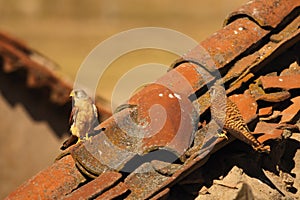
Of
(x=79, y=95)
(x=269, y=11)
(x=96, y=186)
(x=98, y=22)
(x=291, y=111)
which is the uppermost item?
(x=98, y=22)

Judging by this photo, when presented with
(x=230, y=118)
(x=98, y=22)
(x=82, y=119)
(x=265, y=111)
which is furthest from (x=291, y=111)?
(x=98, y=22)

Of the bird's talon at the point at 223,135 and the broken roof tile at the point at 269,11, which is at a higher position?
the broken roof tile at the point at 269,11

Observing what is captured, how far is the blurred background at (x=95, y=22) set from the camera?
14.6m

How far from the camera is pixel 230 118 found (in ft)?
11.6

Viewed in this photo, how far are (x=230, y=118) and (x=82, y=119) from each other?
675mm

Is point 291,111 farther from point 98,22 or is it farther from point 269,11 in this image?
point 98,22

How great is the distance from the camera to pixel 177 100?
358 centimetres

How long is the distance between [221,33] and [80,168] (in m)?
0.98

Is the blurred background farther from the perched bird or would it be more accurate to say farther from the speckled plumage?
the speckled plumage

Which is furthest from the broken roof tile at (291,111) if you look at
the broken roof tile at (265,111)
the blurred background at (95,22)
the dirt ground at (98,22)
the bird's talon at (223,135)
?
the blurred background at (95,22)

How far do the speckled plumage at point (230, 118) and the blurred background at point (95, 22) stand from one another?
967 cm

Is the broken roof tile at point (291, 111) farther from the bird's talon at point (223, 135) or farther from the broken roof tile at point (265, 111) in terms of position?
the bird's talon at point (223, 135)

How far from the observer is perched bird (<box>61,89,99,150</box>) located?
3635mm

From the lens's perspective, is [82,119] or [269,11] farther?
[269,11]
